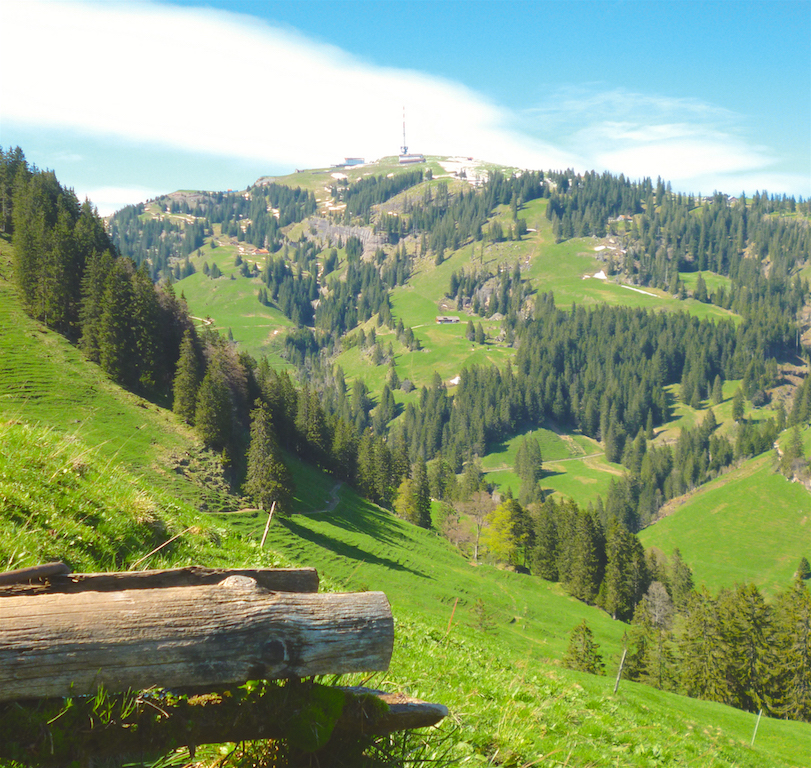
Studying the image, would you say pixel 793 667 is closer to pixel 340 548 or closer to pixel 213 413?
pixel 340 548

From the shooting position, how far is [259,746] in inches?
173

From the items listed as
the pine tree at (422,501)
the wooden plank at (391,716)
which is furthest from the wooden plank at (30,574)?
the pine tree at (422,501)

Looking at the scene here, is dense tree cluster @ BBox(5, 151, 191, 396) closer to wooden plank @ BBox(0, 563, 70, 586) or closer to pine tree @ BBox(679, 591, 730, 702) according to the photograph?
wooden plank @ BBox(0, 563, 70, 586)

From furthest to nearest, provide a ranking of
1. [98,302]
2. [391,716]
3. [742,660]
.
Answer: [98,302] → [742,660] → [391,716]

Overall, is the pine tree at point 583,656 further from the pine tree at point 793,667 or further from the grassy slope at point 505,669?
the pine tree at point 793,667

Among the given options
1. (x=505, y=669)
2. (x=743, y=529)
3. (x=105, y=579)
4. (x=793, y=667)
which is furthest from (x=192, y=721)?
(x=743, y=529)

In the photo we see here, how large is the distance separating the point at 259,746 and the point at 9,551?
4.71m

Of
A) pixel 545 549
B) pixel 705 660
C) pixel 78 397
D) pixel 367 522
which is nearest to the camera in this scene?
pixel 78 397

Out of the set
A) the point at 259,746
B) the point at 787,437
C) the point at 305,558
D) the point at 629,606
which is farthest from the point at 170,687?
the point at 787,437

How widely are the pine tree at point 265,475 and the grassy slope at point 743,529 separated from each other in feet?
370

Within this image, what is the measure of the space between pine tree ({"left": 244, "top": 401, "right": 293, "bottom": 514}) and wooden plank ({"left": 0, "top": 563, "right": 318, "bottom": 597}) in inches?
2326

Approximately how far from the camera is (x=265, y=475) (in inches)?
2544

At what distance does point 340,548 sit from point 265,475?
12158 millimetres

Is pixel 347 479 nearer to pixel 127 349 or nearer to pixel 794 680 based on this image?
pixel 127 349
